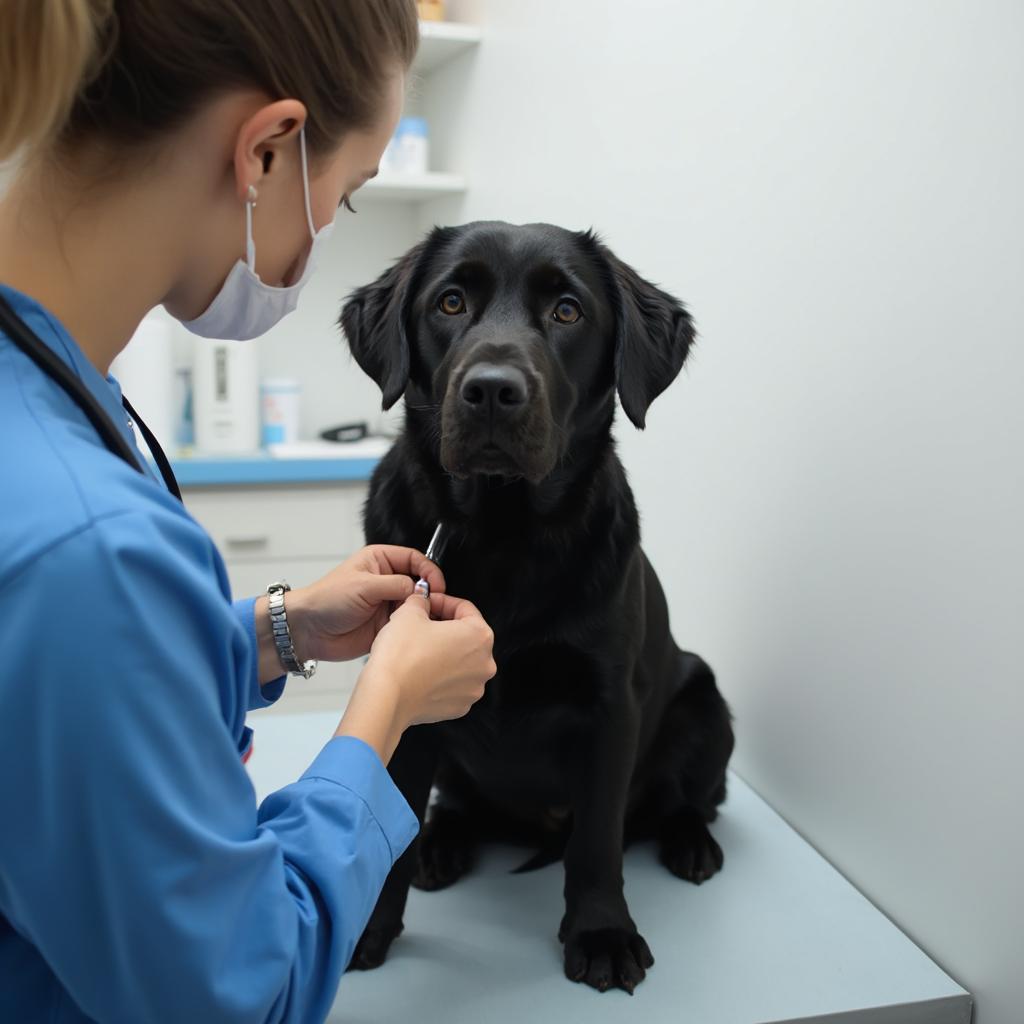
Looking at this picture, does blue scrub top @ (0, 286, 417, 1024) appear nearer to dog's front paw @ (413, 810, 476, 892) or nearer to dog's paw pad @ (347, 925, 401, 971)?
dog's paw pad @ (347, 925, 401, 971)

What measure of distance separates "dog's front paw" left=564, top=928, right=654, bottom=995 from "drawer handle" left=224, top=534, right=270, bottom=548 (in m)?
1.68

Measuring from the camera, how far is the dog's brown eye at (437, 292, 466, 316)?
114cm

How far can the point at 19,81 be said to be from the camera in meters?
0.54

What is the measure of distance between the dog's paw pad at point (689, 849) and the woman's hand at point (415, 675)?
1.69 feet

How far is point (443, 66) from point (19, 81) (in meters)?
2.57

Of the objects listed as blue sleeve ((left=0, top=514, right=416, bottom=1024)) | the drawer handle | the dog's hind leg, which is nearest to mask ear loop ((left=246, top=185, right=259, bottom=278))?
blue sleeve ((left=0, top=514, right=416, bottom=1024))

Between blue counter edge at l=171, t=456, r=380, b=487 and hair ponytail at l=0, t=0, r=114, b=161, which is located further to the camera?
blue counter edge at l=171, t=456, r=380, b=487

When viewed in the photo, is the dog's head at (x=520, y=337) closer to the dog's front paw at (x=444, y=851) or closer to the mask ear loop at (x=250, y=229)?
the mask ear loop at (x=250, y=229)

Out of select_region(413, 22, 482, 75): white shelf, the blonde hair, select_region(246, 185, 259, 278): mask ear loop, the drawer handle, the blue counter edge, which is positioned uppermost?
select_region(413, 22, 482, 75): white shelf

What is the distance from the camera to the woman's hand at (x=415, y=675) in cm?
71

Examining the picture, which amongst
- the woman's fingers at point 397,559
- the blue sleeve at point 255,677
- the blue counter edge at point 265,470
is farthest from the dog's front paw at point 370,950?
the blue counter edge at point 265,470

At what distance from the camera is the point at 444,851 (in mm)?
1226

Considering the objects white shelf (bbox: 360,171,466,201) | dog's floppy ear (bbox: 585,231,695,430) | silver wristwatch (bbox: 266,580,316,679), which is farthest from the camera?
white shelf (bbox: 360,171,466,201)

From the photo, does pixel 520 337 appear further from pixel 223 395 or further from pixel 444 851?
pixel 223 395
